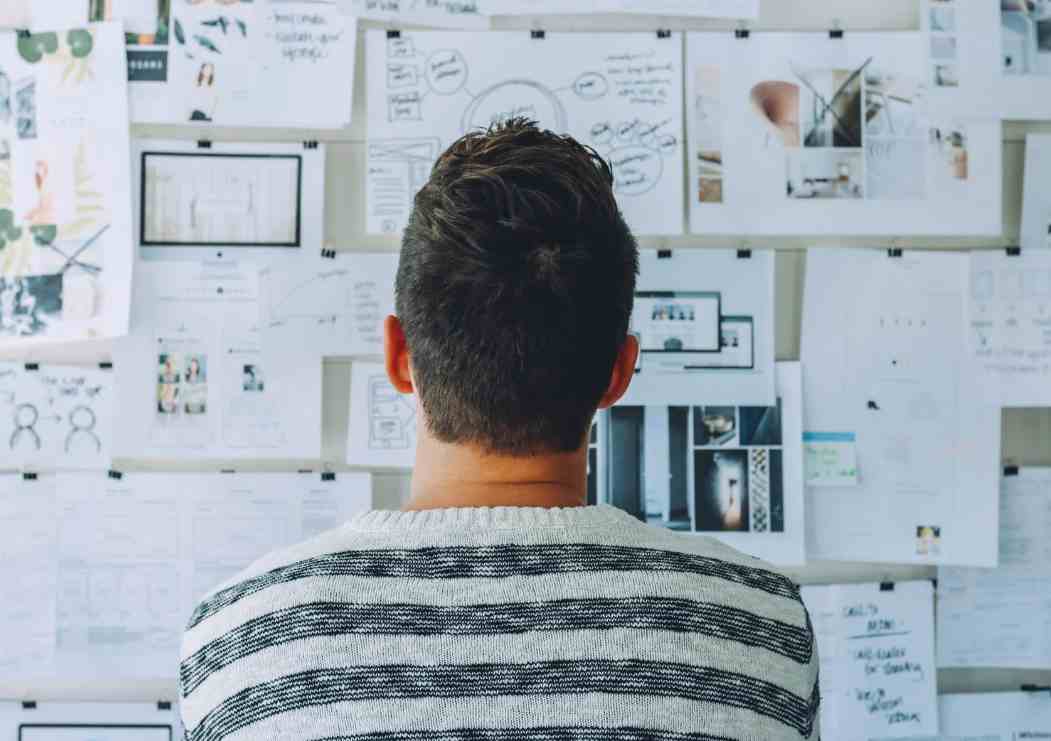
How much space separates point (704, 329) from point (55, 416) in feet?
3.02

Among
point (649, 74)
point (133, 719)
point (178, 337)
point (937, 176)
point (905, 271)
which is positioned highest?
point (649, 74)

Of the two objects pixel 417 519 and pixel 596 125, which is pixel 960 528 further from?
pixel 417 519

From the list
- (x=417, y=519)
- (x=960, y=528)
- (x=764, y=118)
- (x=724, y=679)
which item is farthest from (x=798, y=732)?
(x=764, y=118)

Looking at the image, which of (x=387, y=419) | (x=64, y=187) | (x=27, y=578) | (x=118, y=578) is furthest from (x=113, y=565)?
(x=64, y=187)

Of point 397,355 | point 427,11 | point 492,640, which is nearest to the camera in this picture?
point 492,640

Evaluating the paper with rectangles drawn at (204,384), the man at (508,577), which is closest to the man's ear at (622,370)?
the man at (508,577)

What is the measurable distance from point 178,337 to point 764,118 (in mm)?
881

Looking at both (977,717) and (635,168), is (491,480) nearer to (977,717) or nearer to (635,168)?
(635,168)

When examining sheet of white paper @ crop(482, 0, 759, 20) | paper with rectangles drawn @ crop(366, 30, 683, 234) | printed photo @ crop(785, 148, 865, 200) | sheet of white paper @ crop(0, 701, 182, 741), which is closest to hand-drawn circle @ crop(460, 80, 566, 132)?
paper with rectangles drawn @ crop(366, 30, 683, 234)

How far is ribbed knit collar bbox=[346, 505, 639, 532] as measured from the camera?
0.59 metres

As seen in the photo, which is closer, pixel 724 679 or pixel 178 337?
pixel 724 679

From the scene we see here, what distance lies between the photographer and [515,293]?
610 mm

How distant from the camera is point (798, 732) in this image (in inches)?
24.5

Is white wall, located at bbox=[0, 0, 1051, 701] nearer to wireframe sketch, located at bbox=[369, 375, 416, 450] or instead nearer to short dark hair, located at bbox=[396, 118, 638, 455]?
wireframe sketch, located at bbox=[369, 375, 416, 450]
